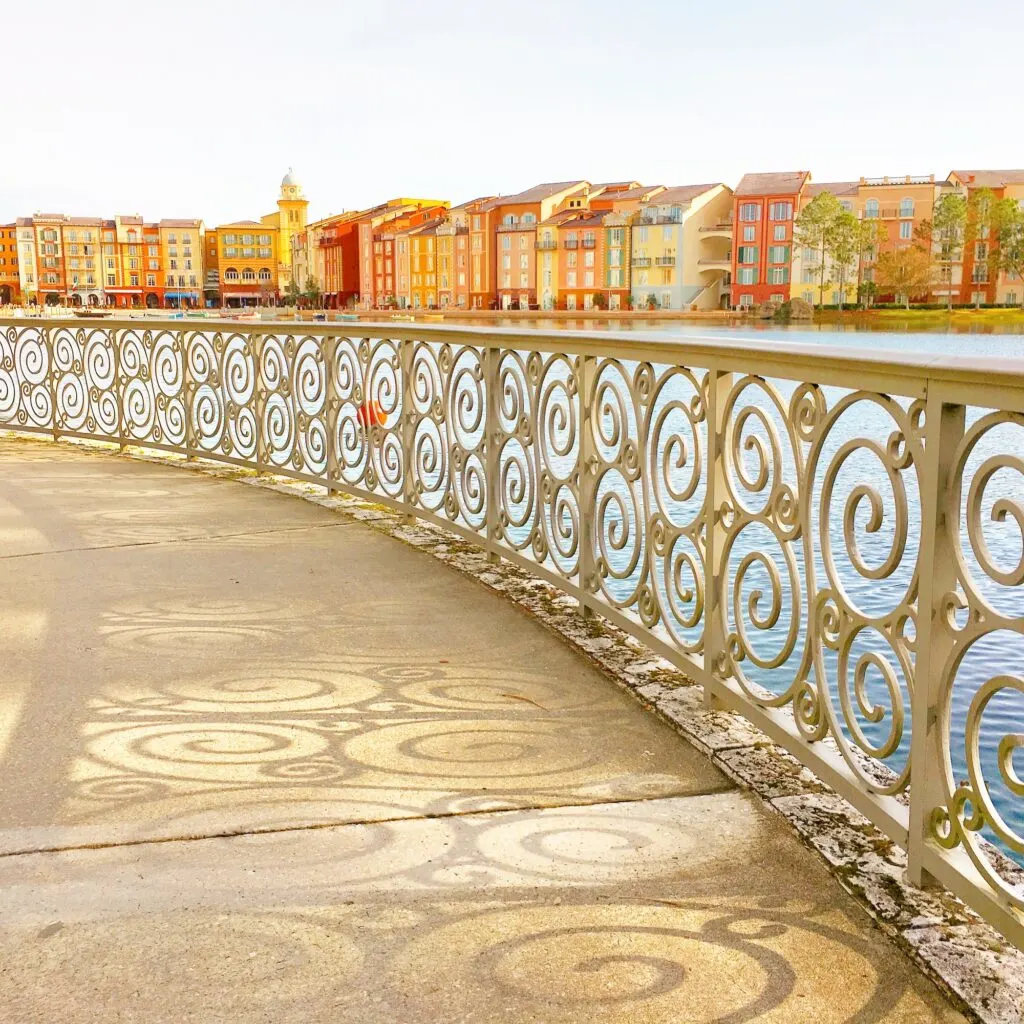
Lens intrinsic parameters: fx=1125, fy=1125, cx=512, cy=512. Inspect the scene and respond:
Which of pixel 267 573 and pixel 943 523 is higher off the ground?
pixel 943 523

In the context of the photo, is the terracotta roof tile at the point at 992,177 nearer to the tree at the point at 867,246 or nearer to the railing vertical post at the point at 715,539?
the tree at the point at 867,246

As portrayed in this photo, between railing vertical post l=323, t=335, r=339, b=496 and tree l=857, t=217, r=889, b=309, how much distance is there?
73.9 m

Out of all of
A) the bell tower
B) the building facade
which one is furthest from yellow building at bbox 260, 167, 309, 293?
the building facade

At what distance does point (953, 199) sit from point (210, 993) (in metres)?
75.1

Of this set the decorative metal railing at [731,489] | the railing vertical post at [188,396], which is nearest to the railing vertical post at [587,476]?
the decorative metal railing at [731,489]

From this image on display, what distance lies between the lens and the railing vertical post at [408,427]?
18.3ft

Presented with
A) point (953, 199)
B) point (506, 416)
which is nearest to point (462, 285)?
point (953, 199)

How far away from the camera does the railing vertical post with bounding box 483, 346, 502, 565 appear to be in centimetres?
465

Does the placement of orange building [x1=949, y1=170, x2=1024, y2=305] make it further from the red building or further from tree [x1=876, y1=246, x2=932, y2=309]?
the red building

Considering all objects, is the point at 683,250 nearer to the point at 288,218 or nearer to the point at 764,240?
the point at 764,240

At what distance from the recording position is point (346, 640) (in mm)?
3748

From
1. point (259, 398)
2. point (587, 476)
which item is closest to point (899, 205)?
point (259, 398)

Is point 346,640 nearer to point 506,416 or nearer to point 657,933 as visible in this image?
point 506,416

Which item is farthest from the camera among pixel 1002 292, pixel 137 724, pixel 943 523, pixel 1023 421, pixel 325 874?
pixel 1002 292
